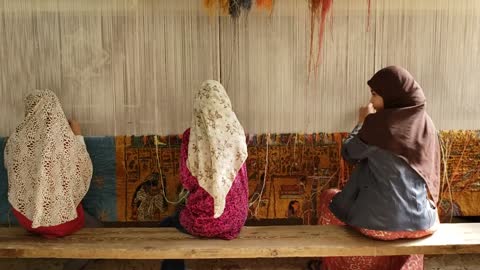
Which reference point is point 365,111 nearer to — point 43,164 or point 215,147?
point 215,147

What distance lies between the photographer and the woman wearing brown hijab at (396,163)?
210cm

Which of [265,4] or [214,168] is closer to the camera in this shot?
[214,168]

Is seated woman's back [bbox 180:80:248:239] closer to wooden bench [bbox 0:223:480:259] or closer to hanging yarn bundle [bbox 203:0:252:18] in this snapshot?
wooden bench [bbox 0:223:480:259]

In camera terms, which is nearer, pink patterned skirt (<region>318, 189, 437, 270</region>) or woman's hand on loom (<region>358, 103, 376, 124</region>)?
pink patterned skirt (<region>318, 189, 437, 270</region>)

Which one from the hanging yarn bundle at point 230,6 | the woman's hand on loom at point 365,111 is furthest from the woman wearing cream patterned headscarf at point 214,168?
the woman's hand on loom at point 365,111

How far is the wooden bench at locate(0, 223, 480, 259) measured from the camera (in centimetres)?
216

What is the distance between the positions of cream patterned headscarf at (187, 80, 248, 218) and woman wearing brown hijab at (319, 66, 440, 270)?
572 mm

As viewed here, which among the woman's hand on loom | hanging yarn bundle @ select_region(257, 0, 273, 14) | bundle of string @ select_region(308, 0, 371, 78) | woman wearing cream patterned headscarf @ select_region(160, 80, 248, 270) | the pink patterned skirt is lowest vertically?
the pink patterned skirt

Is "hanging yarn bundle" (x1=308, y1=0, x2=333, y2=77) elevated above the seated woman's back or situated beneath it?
elevated above

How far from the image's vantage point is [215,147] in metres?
2.12

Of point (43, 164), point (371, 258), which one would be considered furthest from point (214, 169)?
point (371, 258)

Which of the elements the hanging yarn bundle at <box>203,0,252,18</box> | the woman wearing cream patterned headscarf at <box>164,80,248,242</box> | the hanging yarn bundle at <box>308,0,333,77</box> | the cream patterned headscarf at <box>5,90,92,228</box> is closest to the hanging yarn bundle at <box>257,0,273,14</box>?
the hanging yarn bundle at <box>203,0,252,18</box>

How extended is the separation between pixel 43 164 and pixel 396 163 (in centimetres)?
163

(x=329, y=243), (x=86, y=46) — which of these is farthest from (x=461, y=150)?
(x=86, y=46)
